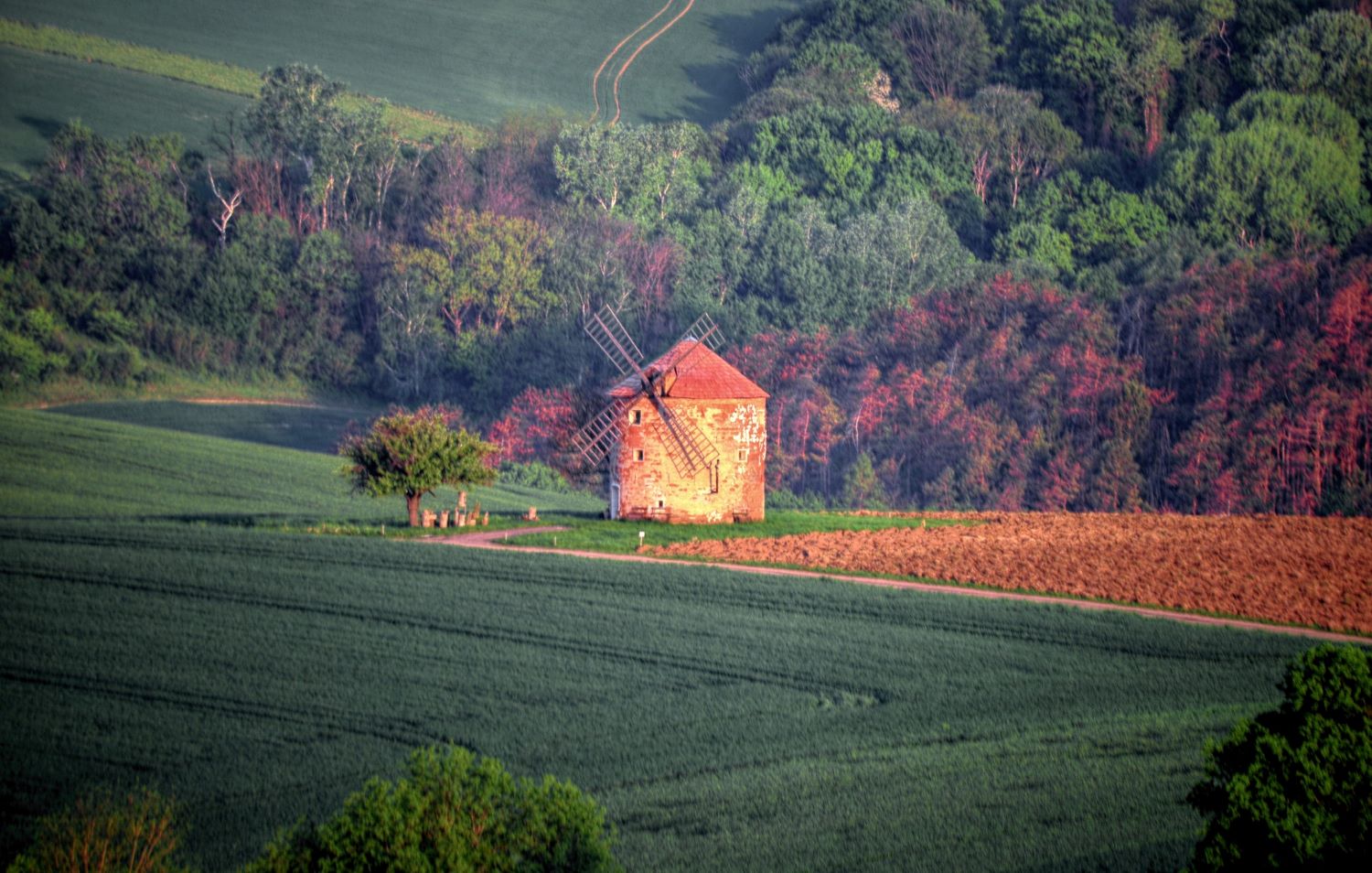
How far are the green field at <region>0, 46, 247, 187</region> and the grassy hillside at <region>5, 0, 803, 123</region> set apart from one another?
7.35 meters

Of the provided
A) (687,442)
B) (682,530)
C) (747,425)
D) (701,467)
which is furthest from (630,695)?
(747,425)

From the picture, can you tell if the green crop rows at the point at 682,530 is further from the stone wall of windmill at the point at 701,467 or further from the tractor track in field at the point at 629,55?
the tractor track in field at the point at 629,55

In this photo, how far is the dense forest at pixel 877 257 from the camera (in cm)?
7006

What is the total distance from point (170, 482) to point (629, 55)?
Answer: 260 feet

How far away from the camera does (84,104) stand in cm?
10581

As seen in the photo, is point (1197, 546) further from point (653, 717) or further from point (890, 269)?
point (890, 269)

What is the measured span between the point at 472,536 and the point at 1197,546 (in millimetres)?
20314

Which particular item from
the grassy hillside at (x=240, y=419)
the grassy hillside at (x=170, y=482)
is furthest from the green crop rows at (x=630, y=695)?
the grassy hillside at (x=240, y=419)

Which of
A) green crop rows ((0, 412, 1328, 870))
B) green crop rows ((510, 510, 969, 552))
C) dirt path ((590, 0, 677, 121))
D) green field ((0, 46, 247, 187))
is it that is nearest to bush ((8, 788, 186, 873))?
green crop rows ((0, 412, 1328, 870))

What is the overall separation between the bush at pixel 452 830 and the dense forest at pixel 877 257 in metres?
38.8

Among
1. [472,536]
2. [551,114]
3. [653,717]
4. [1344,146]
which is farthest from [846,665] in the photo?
[551,114]

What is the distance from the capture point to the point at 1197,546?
4653cm

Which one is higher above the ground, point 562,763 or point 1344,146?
point 1344,146

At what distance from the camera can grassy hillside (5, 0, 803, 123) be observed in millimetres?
121000
